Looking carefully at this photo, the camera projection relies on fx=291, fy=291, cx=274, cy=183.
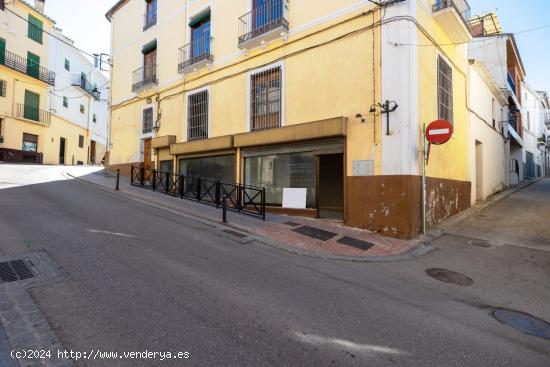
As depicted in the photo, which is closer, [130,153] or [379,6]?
[379,6]

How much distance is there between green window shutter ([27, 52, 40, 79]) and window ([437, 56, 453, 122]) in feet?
98.9

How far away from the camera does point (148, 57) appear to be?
655 inches

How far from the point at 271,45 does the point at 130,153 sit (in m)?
11.2

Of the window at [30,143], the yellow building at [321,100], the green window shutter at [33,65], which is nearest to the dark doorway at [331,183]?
the yellow building at [321,100]

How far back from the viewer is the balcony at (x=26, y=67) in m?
22.5

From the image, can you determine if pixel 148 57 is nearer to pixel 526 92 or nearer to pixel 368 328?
pixel 368 328

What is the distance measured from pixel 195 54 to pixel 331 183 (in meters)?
9.20

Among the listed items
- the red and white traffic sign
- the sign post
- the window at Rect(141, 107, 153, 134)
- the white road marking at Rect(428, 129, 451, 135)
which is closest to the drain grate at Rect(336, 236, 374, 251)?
the sign post

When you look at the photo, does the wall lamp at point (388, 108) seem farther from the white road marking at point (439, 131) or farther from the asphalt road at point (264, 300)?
the asphalt road at point (264, 300)

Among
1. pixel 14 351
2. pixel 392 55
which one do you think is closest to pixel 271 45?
pixel 392 55

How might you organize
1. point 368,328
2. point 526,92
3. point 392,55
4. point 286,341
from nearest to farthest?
1. point 286,341
2. point 368,328
3. point 392,55
4. point 526,92

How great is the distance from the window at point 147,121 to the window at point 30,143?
1462 cm

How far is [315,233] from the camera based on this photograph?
313 inches

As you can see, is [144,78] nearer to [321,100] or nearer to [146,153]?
[146,153]
